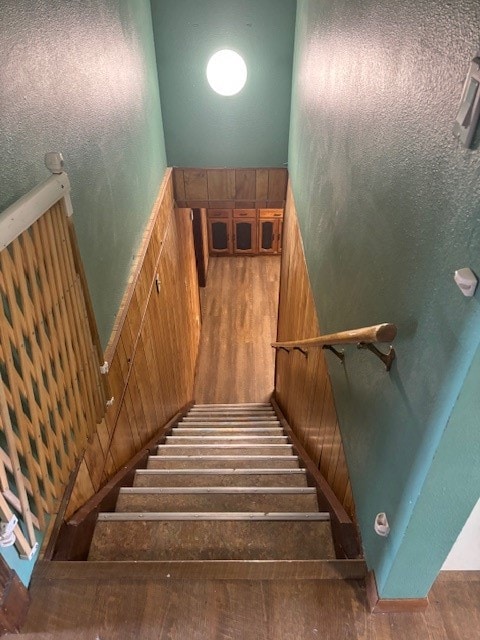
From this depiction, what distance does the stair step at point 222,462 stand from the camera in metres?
2.46

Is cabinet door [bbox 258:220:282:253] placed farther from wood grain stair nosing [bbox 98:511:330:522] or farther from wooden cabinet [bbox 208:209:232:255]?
wood grain stair nosing [bbox 98:511:330:522]

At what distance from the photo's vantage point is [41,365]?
127 centimetres

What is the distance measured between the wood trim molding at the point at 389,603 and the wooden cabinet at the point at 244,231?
6.77m

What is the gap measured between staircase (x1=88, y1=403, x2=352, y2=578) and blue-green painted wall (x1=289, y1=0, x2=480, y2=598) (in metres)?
0.35

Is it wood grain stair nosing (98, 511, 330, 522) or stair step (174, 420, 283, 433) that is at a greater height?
wood grain stair nosing (98, 511, 330, 522)

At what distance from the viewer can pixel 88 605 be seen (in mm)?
1348

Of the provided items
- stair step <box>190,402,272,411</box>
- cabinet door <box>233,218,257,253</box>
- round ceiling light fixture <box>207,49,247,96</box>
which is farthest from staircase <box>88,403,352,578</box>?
cabinet door <box>233,218,257,253</box>

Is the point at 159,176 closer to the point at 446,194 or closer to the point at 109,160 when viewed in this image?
the point at 109,160

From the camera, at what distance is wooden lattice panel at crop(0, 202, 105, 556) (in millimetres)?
1104

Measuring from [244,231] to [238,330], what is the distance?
93.6 inches

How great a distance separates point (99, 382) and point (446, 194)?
4.86 feet

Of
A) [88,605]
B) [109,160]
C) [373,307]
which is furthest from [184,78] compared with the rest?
[88,605]

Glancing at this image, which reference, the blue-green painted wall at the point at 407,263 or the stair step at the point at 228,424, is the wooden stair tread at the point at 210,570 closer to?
the blue-green painted wall at the point at 407,263

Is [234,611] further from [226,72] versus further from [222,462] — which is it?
[226,72]
